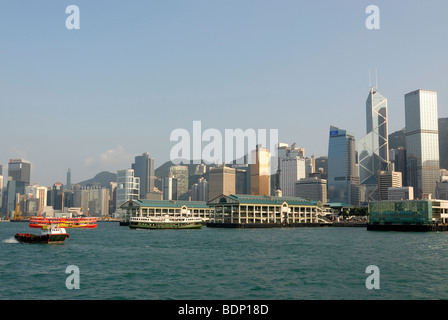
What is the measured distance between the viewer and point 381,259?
69312 mm

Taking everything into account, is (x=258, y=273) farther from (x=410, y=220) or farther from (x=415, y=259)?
(x=410, y=220)

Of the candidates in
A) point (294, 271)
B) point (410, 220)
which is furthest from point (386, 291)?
point (410, 220)

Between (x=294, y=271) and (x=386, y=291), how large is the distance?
14361 millimetres

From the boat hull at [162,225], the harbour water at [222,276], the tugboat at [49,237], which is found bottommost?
the boat hull at [162,225]

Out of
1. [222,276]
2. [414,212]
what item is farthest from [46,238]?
[414,212]
